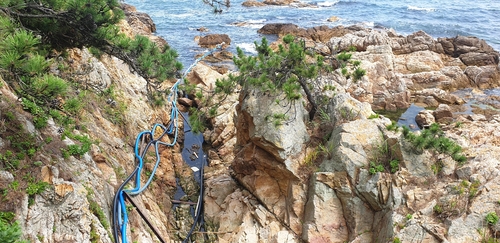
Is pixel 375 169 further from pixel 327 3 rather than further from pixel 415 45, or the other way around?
pixel 327 3

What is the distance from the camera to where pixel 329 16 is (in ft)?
128

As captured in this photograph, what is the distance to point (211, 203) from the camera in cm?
1056

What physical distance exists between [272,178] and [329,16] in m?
33.4

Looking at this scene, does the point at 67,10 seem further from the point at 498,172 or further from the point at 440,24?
the point at 440,24

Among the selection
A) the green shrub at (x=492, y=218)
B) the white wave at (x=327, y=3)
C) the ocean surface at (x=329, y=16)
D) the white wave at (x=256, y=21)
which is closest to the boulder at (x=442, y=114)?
the green shrub at (x=492, y=218)

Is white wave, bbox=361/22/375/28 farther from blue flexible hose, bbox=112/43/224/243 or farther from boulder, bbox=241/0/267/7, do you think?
blue flexible hose, bbox=112/43/224/243

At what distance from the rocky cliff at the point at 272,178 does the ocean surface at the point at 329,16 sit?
1399cm

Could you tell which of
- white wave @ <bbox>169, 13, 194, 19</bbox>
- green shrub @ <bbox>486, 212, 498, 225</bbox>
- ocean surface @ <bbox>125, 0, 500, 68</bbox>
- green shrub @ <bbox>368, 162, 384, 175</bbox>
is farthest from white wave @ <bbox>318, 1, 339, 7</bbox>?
green shrub @ <bbox>486, 212, 498, 225</bbox>

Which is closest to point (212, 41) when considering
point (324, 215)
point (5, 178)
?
point (324, 215)

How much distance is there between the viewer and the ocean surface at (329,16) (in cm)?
3069

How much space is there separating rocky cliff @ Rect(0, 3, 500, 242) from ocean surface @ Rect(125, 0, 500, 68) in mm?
13989

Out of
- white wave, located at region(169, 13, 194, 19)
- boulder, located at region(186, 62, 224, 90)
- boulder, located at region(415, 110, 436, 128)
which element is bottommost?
boulder, located at region(415, 110, 436, 128)

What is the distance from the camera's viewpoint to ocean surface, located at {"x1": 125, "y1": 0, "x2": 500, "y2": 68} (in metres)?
30.7

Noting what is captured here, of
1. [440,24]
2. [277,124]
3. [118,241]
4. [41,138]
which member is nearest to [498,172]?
[277,124]
